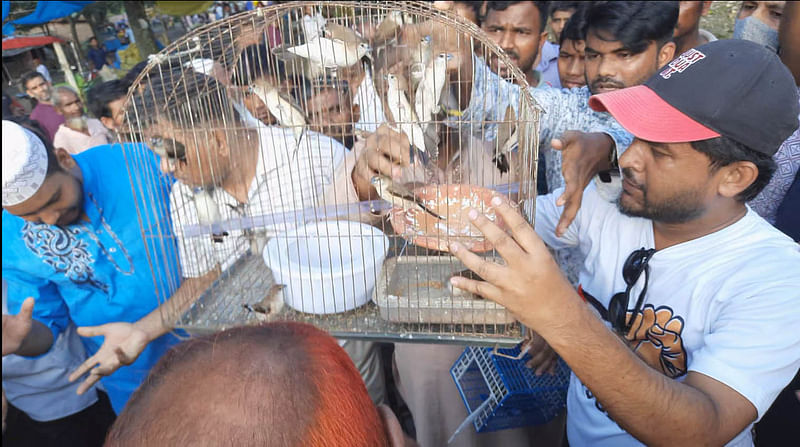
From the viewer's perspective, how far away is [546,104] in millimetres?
1559

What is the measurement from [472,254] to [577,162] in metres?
0.60

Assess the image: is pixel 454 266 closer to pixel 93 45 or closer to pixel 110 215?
pixel 110 215

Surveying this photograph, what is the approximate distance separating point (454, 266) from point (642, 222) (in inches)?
19.1

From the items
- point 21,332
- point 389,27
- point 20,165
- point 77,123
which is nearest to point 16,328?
point 21,332


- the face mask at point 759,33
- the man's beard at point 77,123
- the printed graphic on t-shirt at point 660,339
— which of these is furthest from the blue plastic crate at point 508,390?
the man's beard at point 77,123

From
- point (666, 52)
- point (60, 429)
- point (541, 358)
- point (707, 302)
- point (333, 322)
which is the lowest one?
point (60, 429)

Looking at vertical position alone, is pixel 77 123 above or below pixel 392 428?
below

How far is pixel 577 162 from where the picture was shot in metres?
1.12

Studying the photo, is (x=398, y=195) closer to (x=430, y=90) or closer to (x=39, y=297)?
(x=430, y=90)

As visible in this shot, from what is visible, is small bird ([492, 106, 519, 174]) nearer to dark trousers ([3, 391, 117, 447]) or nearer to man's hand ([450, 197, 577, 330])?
man's hand ([450, 197, 577, 330])

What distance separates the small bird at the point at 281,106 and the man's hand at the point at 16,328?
0.95m

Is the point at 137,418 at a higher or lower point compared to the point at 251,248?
higher

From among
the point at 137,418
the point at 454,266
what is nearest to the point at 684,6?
the point at 454,266

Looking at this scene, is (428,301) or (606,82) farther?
(606,82)
